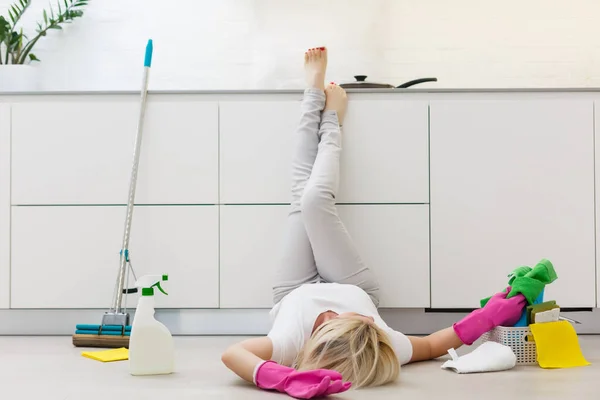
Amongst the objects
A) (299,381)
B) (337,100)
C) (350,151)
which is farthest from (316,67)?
(299,381)

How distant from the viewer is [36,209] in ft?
9.02

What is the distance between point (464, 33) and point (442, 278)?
4.06ft

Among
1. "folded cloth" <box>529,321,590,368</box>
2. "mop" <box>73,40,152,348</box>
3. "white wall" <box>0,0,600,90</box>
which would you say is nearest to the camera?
"folded cloth" <box>529,321,590,368</box>

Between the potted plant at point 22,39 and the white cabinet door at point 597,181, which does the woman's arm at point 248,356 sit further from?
the potted plant at point 22,39

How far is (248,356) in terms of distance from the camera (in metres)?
1.86

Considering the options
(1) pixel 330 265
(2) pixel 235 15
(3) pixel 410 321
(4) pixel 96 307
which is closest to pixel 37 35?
(2) pixel 235 15

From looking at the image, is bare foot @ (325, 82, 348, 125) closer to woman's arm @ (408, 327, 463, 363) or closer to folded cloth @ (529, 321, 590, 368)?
woman's arm @ (408, 327, 463, 363)

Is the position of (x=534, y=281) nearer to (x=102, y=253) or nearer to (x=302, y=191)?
Answer: (x=302, y=191)

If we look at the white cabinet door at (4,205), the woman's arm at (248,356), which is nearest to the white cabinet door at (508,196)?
the woman's arm at (248,356)

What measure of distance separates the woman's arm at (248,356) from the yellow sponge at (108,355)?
0.51 meters

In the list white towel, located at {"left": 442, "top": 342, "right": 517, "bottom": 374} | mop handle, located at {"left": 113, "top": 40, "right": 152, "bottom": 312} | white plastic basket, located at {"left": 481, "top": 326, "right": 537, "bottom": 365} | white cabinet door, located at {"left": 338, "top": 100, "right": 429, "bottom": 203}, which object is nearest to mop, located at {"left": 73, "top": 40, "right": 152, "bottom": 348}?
mop handle, located at {"left": 113, "top": 40, "right": 152, "bottom": 312}

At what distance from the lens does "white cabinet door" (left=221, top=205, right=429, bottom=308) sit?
2.72m

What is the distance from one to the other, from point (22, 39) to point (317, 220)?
1.70m

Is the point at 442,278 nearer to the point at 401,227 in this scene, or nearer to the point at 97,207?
the point at 401,227
